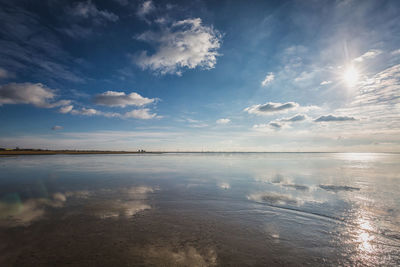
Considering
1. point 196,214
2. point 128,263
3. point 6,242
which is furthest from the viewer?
point 196,214

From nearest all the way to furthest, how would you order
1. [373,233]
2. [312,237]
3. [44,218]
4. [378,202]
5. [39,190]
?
1. [312,237]
2. [373,233]
3. [44,218]
4. [378,202]
5. [39,190]

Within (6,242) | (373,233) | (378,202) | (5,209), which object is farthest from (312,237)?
(5,209)

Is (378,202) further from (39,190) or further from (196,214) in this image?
(39,190)

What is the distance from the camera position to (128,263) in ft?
17.8

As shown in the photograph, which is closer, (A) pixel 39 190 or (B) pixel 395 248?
(B) pixel 395 248

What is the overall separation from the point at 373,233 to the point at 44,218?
15.8 meters

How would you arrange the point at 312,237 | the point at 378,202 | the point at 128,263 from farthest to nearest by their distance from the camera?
the point at 378,202
the point at 312,237
the point at 128,263

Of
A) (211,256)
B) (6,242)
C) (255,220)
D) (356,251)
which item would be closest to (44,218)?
(6,242)

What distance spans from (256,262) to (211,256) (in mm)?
1452

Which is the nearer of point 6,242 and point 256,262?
point 256,262

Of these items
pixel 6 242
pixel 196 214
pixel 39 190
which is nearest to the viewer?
pixel 6 242

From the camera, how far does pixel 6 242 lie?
643cm

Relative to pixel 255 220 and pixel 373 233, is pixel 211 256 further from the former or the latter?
pixel 373 233

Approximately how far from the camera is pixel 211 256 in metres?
5.93
